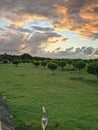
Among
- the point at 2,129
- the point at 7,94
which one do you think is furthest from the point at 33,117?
the point at 7,94

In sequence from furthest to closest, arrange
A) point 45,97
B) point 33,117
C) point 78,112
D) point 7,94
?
point 7,94 < point 45,97 < point 78,112 < point 33,117

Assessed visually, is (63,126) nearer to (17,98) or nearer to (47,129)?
(47,129)

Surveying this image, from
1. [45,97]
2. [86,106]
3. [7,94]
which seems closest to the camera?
[86,106]

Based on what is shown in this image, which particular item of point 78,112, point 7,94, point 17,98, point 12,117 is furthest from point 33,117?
point 7,94

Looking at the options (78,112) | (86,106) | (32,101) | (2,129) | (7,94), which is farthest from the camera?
(7,94)

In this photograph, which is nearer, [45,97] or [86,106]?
[86,106]

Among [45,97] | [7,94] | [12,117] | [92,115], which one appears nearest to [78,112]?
[92,115]

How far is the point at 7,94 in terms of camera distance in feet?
129

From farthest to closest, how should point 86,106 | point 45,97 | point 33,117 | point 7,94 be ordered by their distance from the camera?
1. point 7,94
2. point 45,97
3. point 86,106
4. point 33,117

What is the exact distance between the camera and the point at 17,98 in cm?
3578

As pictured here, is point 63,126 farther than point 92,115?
No

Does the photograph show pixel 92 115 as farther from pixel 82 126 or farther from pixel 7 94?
pixel 7 94

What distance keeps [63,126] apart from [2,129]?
6.19 metres

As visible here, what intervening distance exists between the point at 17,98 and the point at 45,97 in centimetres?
353
